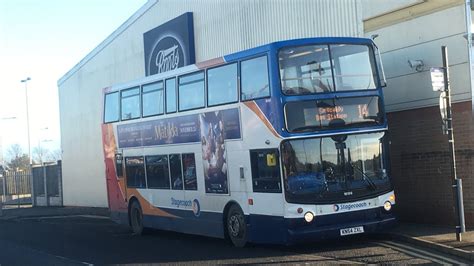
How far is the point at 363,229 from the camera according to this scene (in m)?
11.5

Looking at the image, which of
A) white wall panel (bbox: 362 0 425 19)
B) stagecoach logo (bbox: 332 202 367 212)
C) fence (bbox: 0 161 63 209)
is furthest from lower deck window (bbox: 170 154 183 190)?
fence (bbox: 0 161 63 209)

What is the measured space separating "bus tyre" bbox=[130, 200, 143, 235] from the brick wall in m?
7.26

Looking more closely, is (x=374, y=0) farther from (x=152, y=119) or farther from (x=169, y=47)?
(x=169, y=47)

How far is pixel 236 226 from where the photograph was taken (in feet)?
41.8

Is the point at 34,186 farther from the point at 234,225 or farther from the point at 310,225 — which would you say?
the point at 310,225

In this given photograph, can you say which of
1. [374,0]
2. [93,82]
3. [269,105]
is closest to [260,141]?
[269,105]

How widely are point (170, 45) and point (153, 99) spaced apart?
8789 millimetres

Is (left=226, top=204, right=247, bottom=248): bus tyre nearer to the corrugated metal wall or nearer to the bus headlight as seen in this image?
the bus headlight

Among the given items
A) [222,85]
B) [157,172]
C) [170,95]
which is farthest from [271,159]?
[157,172]

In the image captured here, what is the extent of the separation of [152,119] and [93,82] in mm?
16927

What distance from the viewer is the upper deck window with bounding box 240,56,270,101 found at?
11.7m

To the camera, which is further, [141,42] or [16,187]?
[16,187]

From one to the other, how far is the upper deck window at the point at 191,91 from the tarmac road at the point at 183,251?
131 inches

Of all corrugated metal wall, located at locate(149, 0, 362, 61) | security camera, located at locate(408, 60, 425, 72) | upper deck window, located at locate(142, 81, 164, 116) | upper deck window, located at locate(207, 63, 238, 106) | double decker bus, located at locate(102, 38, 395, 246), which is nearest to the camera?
double decker bus, located at locate(102, 38, 395, 246)
